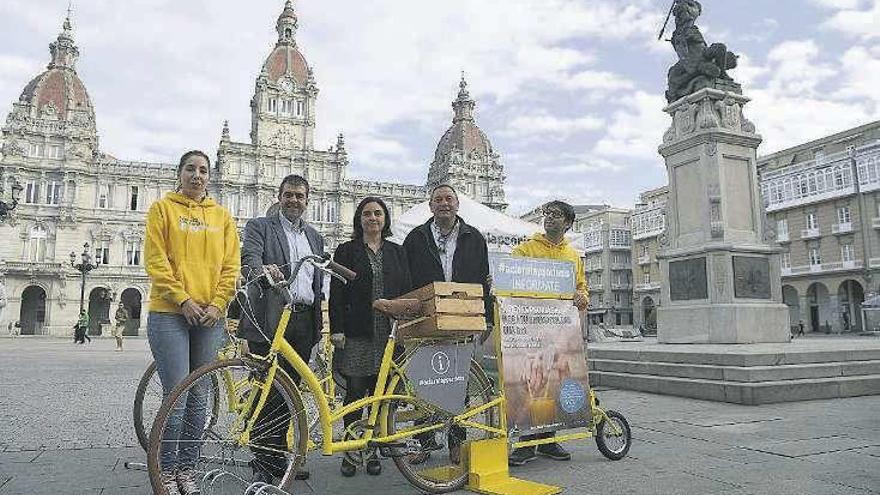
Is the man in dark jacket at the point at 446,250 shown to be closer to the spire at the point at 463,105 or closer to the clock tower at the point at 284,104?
the clock tower at the point at 284,104

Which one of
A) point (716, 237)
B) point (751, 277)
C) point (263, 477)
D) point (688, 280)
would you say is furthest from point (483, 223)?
point (263, 477)

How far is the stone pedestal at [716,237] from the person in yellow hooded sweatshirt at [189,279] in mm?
8552

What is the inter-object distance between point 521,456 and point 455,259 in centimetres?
161

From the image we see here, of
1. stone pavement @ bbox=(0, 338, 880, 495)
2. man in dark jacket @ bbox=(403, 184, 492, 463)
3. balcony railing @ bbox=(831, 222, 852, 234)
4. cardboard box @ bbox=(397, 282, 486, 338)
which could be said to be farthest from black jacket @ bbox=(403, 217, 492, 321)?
balcony railing @ bbox=(831, 222, 852, 234)

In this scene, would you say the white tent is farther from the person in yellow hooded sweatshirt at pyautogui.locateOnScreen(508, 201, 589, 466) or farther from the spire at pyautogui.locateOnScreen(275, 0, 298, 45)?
the spire at pyautogui.locateOnScreen(275, 0, 298, 45)

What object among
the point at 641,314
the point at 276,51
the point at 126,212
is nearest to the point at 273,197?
the point at 126,212

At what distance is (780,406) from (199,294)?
641 cm

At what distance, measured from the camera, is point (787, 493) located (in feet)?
11.4

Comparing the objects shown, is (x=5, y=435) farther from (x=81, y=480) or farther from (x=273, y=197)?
(x=273, y=197)

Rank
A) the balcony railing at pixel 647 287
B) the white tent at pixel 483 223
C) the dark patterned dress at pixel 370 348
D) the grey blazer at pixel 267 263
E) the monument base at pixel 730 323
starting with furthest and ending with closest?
the balcony railing at pixel 647 287 < the white tent at pixel 483 223 < the monument base at pixel 730 323 < the dark patterned dress at pixel 370 348 < the grey blazer at pixel 267 263

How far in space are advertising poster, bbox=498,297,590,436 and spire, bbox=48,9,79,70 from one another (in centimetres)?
7289

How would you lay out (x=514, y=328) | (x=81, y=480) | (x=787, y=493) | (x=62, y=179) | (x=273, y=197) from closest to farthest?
1. (x=787, y=493)
2. (x=81, y=480)
3. (x=514, y=328)
4. (x=62, y=179)
5. (x=273, y=197)

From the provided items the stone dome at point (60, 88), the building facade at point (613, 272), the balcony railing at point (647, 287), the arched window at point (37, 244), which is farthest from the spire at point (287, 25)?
the balcony railing at point (647, 287)

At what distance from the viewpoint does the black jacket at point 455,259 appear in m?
4.61
